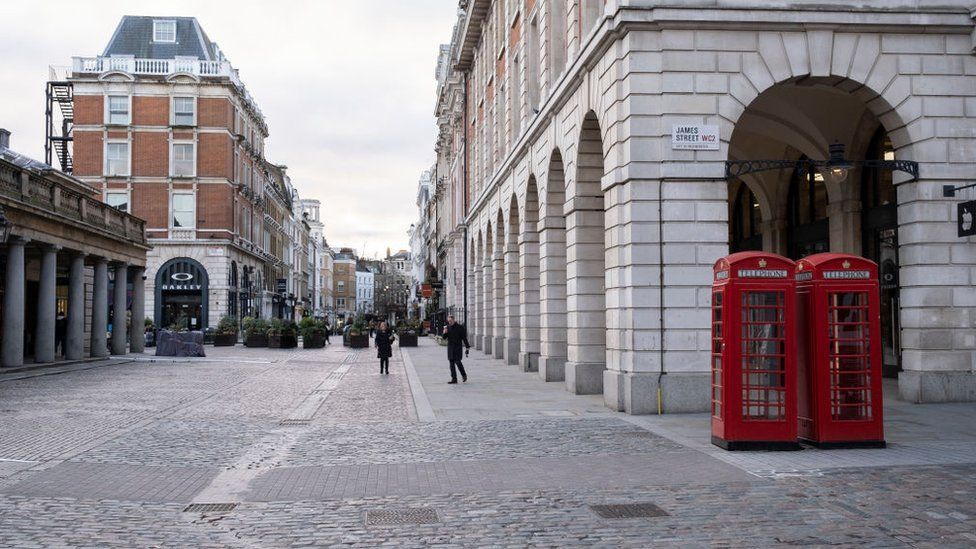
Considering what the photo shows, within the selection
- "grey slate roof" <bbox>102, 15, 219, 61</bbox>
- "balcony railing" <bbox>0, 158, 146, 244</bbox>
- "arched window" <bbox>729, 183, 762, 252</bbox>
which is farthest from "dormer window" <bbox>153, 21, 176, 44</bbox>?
"arched window" <bbox>729, 183, 762, 252</bbox>

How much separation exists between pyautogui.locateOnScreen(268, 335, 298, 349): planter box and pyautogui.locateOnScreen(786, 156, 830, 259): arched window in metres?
27.6

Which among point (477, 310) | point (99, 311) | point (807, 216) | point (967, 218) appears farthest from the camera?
point (477, 310)

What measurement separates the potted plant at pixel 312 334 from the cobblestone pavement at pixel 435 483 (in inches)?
1159

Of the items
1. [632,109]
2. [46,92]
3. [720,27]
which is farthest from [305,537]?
[46,92]

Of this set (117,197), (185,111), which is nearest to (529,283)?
(185,111)

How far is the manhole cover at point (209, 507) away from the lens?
7703 mm

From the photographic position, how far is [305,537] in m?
6.75

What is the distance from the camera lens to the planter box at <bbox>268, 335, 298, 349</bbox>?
1747 inches

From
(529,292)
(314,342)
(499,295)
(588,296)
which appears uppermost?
(499,295)

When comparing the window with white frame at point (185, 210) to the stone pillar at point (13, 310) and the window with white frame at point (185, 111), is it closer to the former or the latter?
the window with white frame at point (185, 111)

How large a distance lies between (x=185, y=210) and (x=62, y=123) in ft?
38.2

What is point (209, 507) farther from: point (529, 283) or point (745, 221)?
point (745, 221)

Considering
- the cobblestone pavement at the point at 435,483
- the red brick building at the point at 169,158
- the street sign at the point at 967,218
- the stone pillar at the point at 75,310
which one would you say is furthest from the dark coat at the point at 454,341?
the red brick building at the point at 169,158

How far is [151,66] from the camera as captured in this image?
186ft
